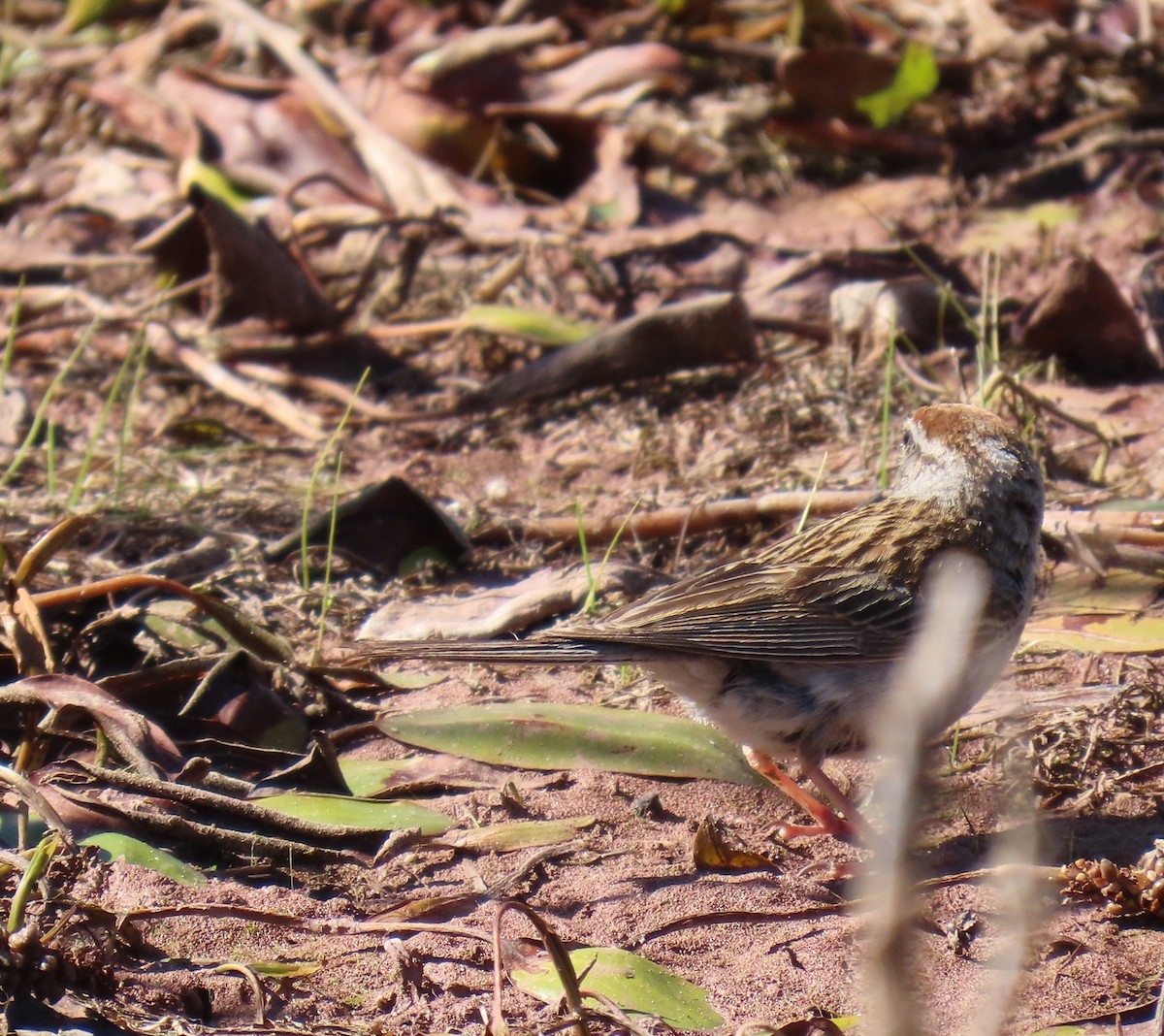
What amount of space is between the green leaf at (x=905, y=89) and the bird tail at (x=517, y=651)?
447cm

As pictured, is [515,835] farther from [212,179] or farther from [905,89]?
[905,89]

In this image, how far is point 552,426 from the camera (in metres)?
6.07

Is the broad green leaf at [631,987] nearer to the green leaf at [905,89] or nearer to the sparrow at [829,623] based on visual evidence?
the sparrow at [829,623]

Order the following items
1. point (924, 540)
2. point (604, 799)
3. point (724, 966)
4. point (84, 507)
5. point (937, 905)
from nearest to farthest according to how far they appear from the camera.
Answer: point (724, 966)
point (937, 905)
point (604, 799)
point (924, 540)
point (84, 507)

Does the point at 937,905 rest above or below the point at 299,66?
below

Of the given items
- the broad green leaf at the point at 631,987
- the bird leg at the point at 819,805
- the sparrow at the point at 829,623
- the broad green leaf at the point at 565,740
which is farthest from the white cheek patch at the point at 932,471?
the broad green leaf at the point at 631,987

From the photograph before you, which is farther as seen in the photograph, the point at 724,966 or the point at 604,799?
the point at 604,799

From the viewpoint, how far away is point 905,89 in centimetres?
739

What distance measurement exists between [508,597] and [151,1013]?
220cm

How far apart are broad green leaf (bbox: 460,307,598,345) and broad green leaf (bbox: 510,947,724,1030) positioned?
356 centimetres

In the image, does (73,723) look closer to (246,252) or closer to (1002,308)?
(246,252)

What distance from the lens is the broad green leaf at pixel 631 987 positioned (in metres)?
2.89

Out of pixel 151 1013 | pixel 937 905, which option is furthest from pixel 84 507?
pixel 937 905

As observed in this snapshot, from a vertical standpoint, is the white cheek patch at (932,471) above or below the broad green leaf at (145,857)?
above
